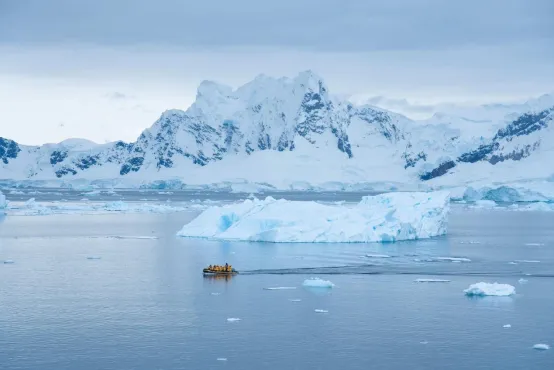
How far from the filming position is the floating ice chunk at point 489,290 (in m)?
24.3

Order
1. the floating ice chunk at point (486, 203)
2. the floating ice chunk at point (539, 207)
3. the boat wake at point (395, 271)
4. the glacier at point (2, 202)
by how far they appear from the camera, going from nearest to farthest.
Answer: the boat wake at point (395, 271) → the glacier at point (2, 202) → the floating ice chunk at point (539, 207) → the floating ice chunk at point (486, 203)

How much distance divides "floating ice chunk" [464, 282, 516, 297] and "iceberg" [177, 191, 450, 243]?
1491 centimetres

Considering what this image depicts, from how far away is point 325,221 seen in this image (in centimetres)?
3981

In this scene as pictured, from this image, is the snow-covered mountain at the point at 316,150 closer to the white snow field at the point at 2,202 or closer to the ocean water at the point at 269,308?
the white snow field at the point at 2,202

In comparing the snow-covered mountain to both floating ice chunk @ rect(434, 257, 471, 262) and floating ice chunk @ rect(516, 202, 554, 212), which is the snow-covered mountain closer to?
floating ice chunk @ rect(516, 202, 554, 212)

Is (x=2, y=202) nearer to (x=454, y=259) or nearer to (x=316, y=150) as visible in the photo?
(x=454, y=259)

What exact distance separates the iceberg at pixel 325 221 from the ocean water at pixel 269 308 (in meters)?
1.01

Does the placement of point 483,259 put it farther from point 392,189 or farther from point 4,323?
point 392,189

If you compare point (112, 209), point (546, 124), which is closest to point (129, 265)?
point (112, 209)

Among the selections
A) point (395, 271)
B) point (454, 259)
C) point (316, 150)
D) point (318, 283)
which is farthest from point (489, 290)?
point (316, 150)

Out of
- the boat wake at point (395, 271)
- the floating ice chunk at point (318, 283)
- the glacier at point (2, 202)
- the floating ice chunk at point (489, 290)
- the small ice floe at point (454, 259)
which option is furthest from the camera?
the glacier at point (2, 202)

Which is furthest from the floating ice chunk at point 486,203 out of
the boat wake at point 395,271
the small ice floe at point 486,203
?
the boat wake at point 395,271

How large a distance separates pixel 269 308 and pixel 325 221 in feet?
57.1

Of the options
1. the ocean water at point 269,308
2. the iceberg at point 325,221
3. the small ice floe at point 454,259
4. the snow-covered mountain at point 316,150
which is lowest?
the ocean water at point 269,308
